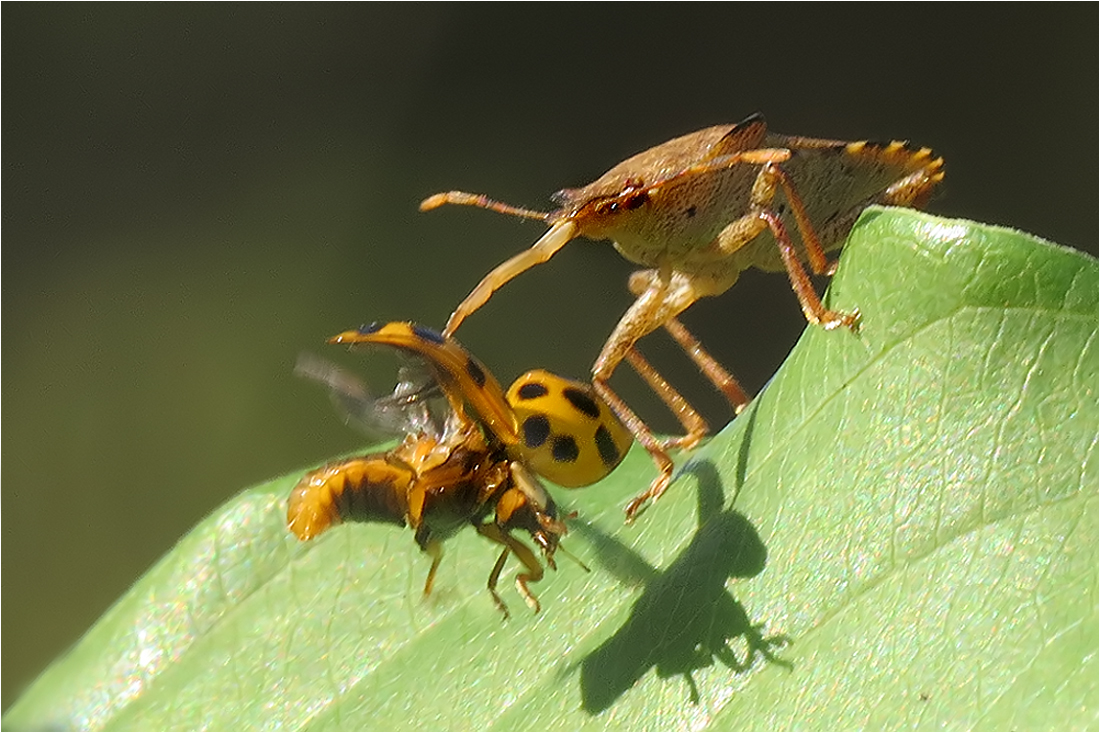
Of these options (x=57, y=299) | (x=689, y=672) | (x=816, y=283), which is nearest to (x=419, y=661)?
(x=689, y=672)

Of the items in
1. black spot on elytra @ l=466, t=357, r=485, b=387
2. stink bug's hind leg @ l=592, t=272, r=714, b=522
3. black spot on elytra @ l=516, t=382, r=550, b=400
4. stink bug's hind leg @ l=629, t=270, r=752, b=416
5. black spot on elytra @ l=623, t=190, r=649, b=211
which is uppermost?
black spot on elytra @ l=466, t=357, r=485, b=387

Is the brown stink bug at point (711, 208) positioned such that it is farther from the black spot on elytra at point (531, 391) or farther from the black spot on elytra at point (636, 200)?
the black spot on elytra at point (531, 391)

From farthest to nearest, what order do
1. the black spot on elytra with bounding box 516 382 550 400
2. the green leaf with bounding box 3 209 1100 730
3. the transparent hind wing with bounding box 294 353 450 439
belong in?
the black spot on elytra with bounding box 516 382 550 400 → the transparent hind wing with bounding box 294 353 450 439 → the green leaf with bounding box 3 209 1100 730

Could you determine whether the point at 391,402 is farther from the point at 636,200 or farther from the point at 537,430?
the point at 636,200

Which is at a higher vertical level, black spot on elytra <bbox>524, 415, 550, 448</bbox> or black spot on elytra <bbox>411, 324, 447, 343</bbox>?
black spot on elytra <bbox>411, 324, 447, 343</bbox>

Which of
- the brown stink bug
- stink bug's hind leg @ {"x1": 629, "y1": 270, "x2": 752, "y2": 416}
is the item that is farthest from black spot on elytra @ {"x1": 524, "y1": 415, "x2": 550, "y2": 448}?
stink bug's hind leg @ {"x1": 629, "y1": 270, "x2": 752, "y2": 416}

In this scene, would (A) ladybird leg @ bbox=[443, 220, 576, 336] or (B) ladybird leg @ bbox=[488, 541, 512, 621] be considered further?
(A) ladybird leg @ bbox=[443, 220, 576, 336]

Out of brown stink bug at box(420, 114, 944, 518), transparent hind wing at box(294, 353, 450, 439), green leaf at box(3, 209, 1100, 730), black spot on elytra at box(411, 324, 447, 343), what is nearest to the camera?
green leaf at box(3, 209, 1100, 730)

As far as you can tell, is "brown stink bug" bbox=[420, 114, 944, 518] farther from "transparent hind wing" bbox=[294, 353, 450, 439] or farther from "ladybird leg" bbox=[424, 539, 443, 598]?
"ladybird leg" bbox=[424, 539, 443, 598]

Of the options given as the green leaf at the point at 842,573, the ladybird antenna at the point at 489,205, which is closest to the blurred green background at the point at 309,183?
→ the ladybird antenna at the point at 489,205
